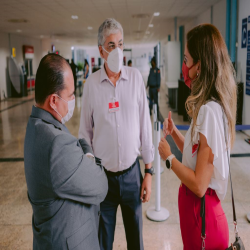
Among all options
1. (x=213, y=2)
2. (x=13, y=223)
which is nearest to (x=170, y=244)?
(x=13, y=223)

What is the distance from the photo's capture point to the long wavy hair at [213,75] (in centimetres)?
113

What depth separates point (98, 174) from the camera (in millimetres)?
1054

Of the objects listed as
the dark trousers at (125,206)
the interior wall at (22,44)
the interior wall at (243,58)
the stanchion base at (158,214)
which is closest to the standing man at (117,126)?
the dark trousers at (125,206)

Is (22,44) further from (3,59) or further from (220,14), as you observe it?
(220,14)

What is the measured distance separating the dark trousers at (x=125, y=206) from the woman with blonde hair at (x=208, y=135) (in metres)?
0.44

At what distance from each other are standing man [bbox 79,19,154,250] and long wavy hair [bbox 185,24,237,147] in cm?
52

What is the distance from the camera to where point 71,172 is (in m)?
0.95

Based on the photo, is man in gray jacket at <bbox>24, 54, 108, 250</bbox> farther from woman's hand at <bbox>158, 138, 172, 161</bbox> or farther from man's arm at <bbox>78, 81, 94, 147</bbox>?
man's arm at <bbox>78, 81, 94, 147</bbox>

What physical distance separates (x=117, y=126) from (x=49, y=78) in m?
0.65

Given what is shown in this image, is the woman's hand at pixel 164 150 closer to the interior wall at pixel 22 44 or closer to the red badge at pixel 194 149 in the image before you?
the red badge at pixel 194 149

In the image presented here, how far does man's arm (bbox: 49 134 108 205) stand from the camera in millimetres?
933

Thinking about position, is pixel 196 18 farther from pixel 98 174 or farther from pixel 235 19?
pixel 98 174

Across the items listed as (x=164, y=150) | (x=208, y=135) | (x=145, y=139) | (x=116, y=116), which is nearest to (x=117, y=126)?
(x=116, y=116)

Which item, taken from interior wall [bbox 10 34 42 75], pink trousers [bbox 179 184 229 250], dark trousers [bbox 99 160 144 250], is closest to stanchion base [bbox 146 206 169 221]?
dark trousers [bbox 99 160 144 250]
